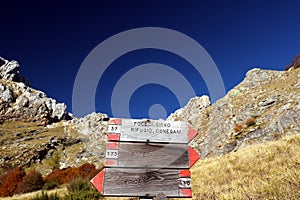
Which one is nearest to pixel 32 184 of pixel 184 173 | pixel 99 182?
pixel 99 182

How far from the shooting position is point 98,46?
21.2ft

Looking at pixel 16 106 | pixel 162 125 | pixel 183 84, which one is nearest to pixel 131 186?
pixel 162 125

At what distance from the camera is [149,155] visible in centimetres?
410

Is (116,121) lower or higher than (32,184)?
lower

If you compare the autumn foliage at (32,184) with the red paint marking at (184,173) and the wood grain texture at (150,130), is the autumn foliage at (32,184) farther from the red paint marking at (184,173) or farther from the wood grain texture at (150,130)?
the red paint marking at (184,173)

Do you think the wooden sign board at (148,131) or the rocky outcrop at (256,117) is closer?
the wooden sign board at (148,131)

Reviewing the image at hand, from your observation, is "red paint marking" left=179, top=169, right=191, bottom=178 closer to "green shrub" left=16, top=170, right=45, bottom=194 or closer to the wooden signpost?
the wooden signpost

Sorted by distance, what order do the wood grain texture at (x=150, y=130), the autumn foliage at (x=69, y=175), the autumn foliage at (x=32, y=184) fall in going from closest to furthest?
1. the wood grain texture at (x=150, y=130)
2. the autumn foliage at (x=69, y=175)
3. the autumn foliage at (x=32, y=184)

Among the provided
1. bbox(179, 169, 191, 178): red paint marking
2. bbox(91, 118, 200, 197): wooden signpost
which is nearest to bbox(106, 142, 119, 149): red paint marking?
bbox(91, 118, 200, 197): wooden signpost

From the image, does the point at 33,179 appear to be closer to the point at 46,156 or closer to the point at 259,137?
the point at 259,137

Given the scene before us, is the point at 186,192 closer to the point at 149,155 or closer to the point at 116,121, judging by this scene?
the point at 149,155

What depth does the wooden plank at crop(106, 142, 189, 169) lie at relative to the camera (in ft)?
13.2

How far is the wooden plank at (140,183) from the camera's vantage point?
387 centimetres

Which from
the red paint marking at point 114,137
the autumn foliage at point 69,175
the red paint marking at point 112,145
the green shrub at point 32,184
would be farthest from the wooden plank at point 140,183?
the green shrub at point 32,184
